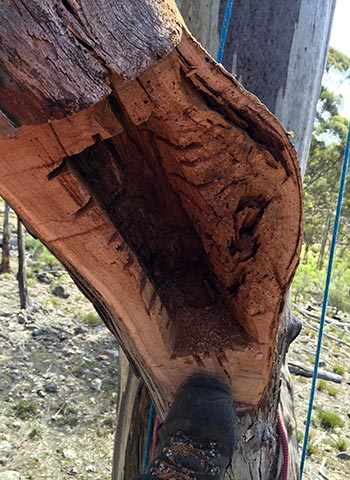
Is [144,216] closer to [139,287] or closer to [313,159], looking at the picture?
[139,287]

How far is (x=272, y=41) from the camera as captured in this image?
0.88m

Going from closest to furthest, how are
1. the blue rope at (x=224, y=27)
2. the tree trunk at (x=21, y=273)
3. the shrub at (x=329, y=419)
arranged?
1. the blue rope at (x=224, y=27)
2. the shrub at (x=329, y=419)
3. the tree trunk at (x=21, y=273)

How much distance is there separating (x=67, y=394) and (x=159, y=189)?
260 centimetres

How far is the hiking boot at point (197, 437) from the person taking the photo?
65 cm

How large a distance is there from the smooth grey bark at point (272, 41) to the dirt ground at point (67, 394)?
221 cm

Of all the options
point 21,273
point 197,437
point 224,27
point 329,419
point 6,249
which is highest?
point 6,249

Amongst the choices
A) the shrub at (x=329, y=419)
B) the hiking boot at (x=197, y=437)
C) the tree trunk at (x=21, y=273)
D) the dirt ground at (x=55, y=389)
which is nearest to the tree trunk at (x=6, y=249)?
the dirt ground at (x=55, y=389)

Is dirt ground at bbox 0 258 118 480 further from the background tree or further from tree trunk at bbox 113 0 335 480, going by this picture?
the background tree

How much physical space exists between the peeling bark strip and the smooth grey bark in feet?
1.00

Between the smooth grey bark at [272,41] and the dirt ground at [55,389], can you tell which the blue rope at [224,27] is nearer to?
the smooth grey bark at [272,41]

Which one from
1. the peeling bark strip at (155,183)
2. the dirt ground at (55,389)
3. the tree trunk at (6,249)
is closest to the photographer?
the peeling bark strip at (155,183)

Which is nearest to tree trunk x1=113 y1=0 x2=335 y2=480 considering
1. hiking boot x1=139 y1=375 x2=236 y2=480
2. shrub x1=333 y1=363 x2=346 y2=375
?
hiking boot x1=139 y1=375 x2=236 y2=480

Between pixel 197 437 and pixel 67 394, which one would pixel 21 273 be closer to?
pixel 67 394

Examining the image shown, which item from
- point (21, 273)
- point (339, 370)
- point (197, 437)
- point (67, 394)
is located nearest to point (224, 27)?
point (197, 437)
